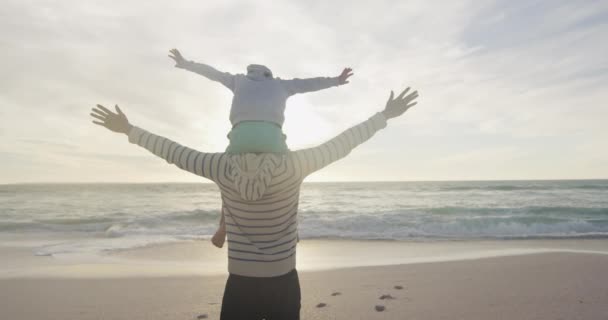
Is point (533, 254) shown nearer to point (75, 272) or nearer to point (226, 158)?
point (75, 272)

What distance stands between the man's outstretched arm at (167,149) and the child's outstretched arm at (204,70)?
40 cm

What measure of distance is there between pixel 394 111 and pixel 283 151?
0.62 m

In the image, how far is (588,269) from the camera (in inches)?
322

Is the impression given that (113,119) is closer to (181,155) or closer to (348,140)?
(181,155)

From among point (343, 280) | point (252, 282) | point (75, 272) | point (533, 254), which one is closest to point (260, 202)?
point (252, 282)

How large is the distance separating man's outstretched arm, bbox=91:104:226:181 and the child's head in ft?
1.26

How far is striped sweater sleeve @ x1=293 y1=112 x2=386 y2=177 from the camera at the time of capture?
5.79 ft

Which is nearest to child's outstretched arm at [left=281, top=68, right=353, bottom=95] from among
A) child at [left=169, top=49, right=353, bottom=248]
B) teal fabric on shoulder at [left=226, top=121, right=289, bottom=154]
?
child at [left=169, top=49, right=353, bottom=248]

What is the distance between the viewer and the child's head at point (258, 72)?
1912 millimetres

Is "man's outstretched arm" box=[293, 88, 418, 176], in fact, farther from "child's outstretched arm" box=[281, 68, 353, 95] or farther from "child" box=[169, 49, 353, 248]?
"child's outstretched arm" box=[281, 68, 353, 95]

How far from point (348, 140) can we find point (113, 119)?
38.1 inches

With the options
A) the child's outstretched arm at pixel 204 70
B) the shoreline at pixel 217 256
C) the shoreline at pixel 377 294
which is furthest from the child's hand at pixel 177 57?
the shoreline at pixel 217 256

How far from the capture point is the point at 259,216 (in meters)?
1.80

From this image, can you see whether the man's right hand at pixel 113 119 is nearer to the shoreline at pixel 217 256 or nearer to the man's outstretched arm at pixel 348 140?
the man's outstretched arm at pixel 348 140
